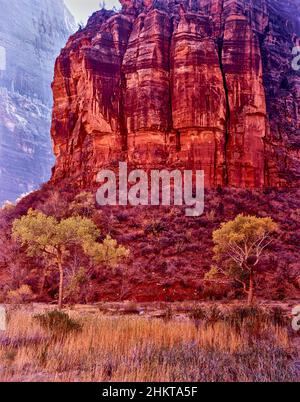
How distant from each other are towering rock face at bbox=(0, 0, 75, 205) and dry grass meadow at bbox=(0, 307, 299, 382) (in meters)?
93.6

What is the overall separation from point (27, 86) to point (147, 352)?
13250 cm

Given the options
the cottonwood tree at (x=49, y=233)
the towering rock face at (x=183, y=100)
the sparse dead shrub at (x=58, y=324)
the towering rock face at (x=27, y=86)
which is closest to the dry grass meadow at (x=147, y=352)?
the sparse dead shrub at (x=58, y=324)

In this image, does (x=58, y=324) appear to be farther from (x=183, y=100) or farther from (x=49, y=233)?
(x=183, y=100)

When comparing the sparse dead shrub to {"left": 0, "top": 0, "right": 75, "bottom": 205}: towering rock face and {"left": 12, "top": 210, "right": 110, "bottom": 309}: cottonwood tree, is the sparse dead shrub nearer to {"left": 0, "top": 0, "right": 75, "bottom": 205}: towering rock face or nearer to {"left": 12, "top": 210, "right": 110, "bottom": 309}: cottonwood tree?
{"left": 12, "top": 210, "right": 110, "bottom": 309}: cottonwood tree

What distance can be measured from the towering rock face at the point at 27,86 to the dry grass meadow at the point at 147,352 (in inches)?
3685

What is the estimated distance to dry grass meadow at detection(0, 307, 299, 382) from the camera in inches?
212

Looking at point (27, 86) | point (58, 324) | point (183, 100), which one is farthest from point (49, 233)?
point (27, 86)

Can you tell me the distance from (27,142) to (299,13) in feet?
280

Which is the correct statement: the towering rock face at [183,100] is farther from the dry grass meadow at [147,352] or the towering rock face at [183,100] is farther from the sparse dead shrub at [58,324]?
the dry grass meadow at [147,352]

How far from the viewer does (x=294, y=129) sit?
36.0 meters

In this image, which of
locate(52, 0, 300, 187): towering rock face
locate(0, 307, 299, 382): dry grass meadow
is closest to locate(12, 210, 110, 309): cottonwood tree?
locate(0, 307, 299, 382): dry grass meadow

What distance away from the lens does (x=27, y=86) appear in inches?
4998

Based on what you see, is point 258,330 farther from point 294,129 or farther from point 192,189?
point 294,129
